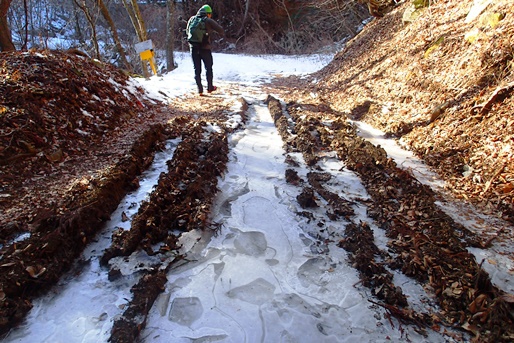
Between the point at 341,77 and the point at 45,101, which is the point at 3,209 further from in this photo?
the point at 341,77

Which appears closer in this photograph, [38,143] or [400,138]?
[38,143]

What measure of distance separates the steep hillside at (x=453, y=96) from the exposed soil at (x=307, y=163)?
0.02m

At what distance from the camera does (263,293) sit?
7.09 ft

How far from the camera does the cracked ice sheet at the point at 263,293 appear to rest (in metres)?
1.89

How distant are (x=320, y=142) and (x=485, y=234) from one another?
246 centimetres

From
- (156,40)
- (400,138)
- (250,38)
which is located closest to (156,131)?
(400,138)

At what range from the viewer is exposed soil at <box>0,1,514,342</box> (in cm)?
210

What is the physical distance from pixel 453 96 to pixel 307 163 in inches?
96.3

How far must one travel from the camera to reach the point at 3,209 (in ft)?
8.70

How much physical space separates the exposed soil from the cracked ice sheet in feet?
0.52

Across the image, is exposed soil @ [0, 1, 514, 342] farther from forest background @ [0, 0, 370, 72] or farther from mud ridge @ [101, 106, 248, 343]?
forest background @ [0, 0, 370, 72]

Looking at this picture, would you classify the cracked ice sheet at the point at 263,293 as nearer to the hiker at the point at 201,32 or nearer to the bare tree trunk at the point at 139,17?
the hiker at the point at 201,32

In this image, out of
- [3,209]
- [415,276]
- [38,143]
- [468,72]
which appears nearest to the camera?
[415,276]

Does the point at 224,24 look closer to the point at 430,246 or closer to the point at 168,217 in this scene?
the point at 168,217
